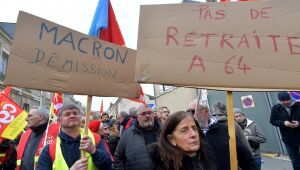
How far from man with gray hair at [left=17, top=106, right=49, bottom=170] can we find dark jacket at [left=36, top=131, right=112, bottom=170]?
1.19 meters

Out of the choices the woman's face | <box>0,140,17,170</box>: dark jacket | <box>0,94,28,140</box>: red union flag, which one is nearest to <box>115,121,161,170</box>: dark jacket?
the woman's face

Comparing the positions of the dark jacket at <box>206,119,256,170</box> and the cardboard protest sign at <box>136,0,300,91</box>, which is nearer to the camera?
the cardboard protest sign at <box>136,0,300,91</box>

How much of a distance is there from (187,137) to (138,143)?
1.28 meters

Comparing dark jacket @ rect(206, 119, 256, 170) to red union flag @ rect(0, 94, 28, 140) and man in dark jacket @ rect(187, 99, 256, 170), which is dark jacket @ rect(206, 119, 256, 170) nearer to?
man in dark jacket @ rect(187, 99, 256, 170)

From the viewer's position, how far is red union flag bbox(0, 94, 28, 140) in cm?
511

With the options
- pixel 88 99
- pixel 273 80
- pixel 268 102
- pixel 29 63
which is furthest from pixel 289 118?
pixel 268 102

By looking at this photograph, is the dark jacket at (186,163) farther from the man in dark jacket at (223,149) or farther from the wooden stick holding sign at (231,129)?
the man in dark jacket at (223,149)

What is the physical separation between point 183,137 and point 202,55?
66cm

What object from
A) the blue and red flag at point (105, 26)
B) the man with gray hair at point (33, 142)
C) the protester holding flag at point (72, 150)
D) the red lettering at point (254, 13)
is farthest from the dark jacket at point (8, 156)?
the red lettering at point (254, 13)

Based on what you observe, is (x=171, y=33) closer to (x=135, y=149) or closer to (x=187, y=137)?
(x=187, y=137)

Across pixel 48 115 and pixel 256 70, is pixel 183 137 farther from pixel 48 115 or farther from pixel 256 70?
pixel 48 115

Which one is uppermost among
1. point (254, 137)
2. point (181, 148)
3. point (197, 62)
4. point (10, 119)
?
point (197, 62)

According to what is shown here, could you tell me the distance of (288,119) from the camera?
5387 millimetres

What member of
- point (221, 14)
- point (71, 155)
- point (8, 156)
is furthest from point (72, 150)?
point (8, 156)
